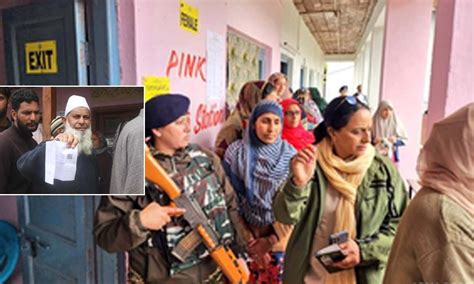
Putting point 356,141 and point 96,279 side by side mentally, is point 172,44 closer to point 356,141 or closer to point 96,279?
point 356,141

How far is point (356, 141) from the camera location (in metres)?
1.12

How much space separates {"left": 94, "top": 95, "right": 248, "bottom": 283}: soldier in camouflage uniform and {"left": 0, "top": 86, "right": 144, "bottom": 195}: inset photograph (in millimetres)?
229

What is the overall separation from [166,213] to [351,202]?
547 millimetres

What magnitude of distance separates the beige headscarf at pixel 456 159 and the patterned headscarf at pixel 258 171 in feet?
2.79

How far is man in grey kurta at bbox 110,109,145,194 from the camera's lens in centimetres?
68

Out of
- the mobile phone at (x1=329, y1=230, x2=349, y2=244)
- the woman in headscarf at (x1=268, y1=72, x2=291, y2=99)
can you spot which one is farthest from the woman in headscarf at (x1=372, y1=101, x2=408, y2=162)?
the mobile phone at (x1=329, y1=230, x2=349, y2=244)

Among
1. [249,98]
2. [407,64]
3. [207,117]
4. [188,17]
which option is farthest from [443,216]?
[407,64]

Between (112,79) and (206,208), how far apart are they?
466 millimetres

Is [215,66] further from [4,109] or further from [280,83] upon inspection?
[4,109]

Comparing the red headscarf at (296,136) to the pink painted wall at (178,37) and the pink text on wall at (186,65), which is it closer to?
the pink painted wall at (178,37)

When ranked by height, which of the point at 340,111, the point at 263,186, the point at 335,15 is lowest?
the point at 263,186

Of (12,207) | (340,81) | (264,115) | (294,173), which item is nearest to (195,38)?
(264,115)

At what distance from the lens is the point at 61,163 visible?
0.67 m

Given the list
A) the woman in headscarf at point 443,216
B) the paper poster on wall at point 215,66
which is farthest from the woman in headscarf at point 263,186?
the woman in headscarf at point 443,216
